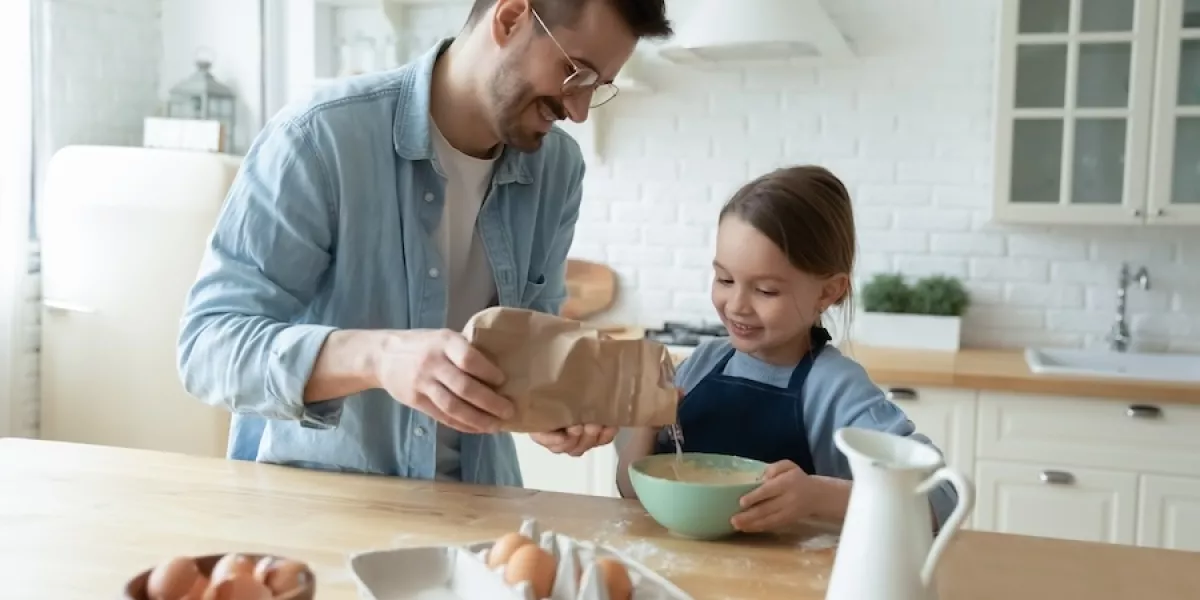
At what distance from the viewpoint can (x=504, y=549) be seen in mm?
1036

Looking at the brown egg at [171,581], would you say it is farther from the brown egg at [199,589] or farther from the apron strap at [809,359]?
the apron strap at [809,359]

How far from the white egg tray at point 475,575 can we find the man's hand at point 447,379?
0.13 meters

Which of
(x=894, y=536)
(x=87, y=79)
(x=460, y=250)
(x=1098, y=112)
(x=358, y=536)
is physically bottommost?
(x=358, y=536)

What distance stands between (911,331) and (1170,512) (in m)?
0.86

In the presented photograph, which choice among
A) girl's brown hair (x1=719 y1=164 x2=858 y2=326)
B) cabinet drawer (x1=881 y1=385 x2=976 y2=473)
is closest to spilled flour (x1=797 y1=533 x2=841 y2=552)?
girl's brown hair (x1=719 y1=164 x2=858 y2=326)

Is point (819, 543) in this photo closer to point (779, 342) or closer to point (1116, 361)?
point (779, 342)

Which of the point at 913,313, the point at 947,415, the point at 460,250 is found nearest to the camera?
A: the point at 460,250

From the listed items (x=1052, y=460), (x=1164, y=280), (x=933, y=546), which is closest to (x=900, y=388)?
(x=1052, y=460)

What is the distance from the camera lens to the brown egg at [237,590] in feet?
2.60

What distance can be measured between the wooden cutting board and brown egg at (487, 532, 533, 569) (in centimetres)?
250

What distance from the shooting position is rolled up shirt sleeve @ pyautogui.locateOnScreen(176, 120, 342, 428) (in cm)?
127

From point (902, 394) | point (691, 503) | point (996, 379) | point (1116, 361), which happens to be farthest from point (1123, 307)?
point (691, 503)

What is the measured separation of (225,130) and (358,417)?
8.29 feet

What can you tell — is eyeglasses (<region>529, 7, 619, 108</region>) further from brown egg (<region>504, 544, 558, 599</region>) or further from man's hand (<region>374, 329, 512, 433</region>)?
brown egg (<region>504, 544, 558, 599</region>)
